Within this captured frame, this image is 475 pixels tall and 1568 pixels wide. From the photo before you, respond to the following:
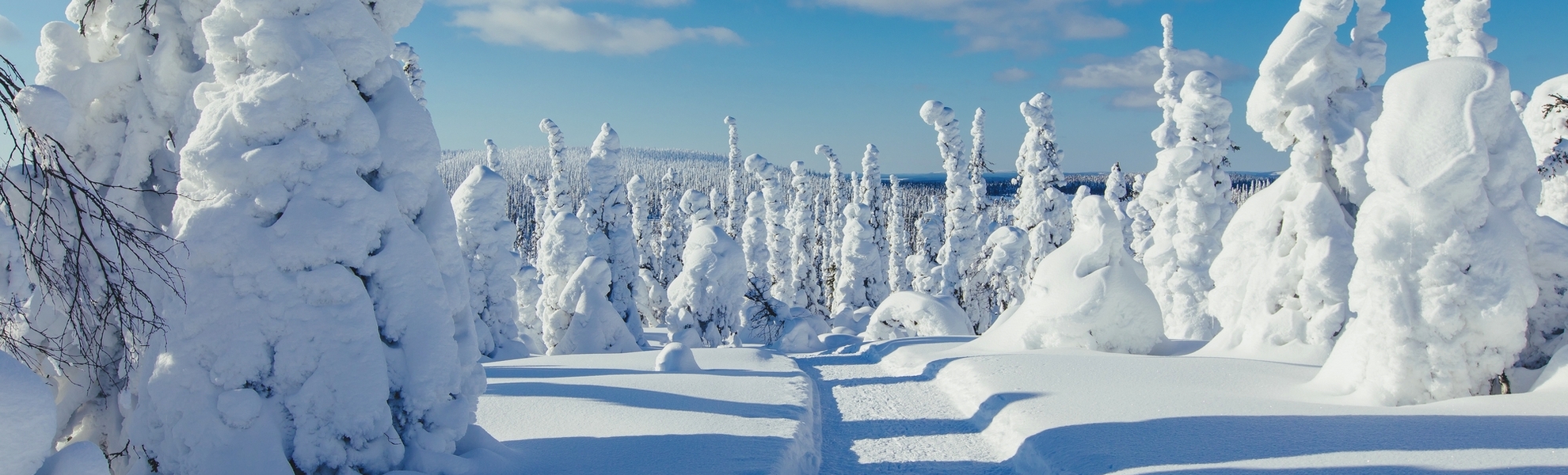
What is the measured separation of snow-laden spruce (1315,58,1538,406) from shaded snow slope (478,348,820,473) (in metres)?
5.92

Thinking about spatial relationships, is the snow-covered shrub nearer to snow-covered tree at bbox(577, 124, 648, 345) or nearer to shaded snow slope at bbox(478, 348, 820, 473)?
snow-covered tree at bbox(577, 124, 648, 345)

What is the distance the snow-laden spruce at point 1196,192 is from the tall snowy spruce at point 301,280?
18.5 m

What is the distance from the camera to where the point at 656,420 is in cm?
833

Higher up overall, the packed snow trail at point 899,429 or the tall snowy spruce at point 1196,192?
the tall snowy spruce at point 1196,192

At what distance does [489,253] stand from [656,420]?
14066 millimetres

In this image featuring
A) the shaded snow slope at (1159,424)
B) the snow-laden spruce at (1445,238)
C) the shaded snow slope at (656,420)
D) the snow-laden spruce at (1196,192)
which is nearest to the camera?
the shaded snow slope at (1159,424)

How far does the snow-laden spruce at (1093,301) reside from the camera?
44.2 feet

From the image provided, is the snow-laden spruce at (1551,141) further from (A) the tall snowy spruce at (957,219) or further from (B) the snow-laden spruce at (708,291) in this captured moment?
(B) the snow-laden spruce at (708,291)

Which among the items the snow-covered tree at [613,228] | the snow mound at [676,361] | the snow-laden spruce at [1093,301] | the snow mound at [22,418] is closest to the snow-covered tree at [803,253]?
the snow-covered tree at [613,228]

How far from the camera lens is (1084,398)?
9.09 m

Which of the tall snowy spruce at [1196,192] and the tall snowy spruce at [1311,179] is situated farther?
the tall snowy spruce at [1196,192]

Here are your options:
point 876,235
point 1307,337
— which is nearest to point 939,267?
point 876,235

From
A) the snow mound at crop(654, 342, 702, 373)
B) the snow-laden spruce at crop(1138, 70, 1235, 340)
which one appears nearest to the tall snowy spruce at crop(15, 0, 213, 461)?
the snow mound at crop(654, 342, 702, 373)

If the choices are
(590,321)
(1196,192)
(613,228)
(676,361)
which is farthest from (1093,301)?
(613,228)
